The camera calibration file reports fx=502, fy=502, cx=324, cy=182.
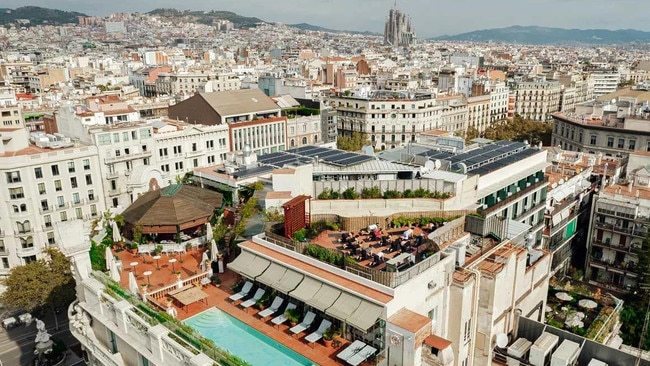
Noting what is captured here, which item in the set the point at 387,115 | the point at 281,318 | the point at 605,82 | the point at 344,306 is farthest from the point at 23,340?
the point at 605,82

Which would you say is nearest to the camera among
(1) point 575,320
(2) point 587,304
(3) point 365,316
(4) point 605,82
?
(3) point 365,316

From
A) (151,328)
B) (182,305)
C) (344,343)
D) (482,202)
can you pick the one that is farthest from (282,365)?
(482,202)

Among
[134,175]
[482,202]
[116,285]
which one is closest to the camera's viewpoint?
[116,285]

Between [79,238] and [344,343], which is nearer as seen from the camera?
[344,343]

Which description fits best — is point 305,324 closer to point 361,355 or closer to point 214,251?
point 361,355

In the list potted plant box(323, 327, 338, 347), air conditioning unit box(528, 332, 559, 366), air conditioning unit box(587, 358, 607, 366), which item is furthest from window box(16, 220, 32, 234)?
air conditioning unit box(587, 358, 607, 366)

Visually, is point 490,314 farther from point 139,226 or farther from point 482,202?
point 139,226

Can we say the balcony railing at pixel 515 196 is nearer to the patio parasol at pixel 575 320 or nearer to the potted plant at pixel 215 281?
the patio parasol at pixel 575 320
